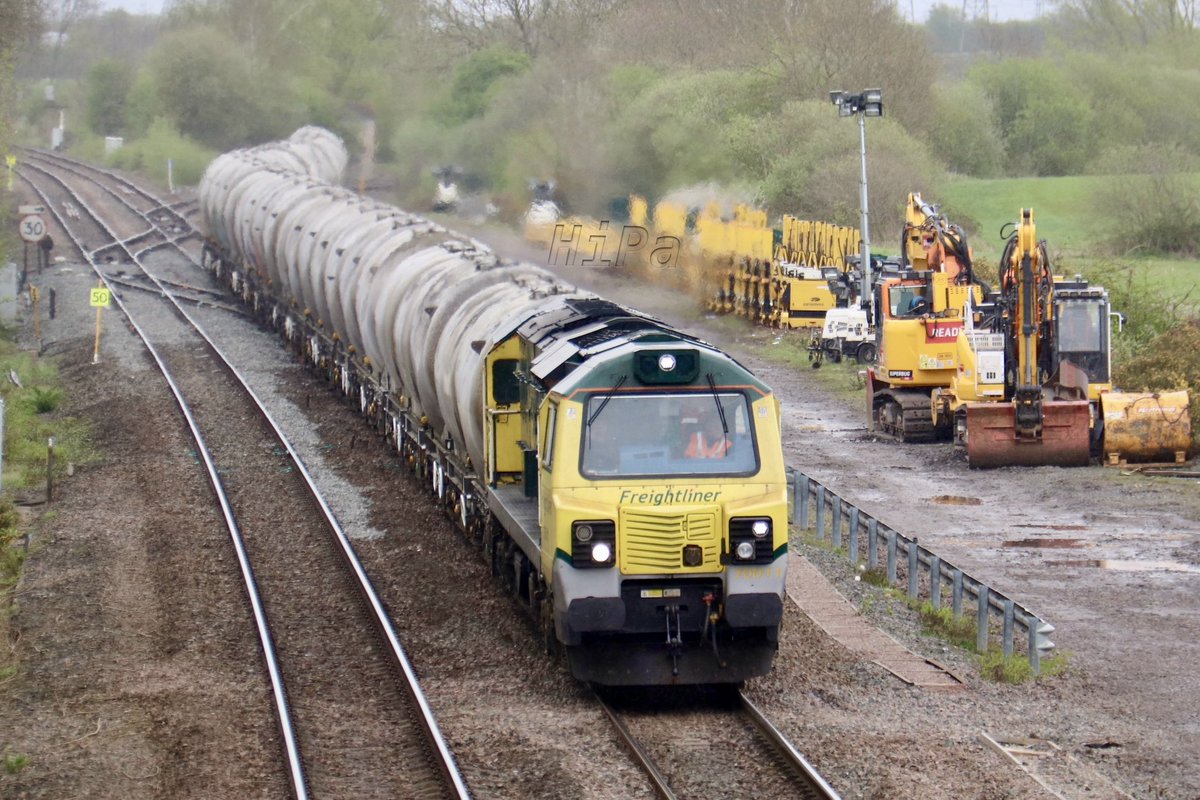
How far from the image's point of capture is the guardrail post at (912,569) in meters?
15.8

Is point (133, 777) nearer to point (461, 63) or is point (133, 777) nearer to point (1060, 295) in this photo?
point (1060, 295)

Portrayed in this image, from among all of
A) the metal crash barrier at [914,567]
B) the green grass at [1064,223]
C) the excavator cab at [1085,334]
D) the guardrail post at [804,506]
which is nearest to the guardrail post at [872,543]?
the metal crash barrier at [914,567]

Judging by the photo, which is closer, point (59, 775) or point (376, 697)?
point (59, 775)

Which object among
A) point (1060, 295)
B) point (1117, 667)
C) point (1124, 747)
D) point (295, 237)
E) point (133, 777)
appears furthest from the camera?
point (295, 237)

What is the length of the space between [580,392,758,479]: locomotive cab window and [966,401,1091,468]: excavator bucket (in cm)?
1288

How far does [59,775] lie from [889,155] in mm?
39013

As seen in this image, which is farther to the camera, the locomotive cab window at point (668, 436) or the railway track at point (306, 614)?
the locomotive cab window at point (668, 436)

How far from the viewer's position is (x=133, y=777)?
1020 cm

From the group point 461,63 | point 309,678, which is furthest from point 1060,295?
point 461,63

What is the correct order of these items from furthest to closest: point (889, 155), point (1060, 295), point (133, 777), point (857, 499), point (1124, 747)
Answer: point (889, 155), point (1060, 295), point (857, 499), point (1124, 747), point (133, 777)

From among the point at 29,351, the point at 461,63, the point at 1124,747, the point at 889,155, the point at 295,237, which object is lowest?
the point at 1124,747

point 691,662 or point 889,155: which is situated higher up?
point 889,155

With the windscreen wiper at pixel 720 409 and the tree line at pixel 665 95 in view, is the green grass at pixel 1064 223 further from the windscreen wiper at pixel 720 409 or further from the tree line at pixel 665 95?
the windscreen wiper at pixel 720 409

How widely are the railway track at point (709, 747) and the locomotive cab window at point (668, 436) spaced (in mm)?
1812
